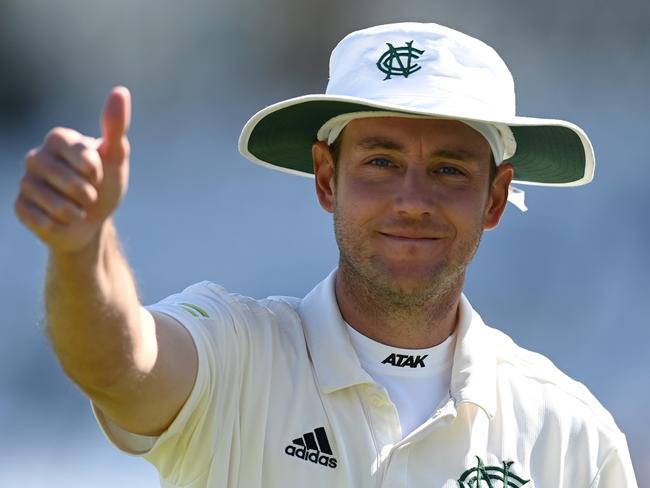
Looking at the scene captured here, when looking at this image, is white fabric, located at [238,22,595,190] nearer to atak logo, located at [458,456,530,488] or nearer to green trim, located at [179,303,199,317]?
green trim, located at [179,303,199,317]

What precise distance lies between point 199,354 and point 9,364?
9.67ft

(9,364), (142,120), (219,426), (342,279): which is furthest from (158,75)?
(219,426)

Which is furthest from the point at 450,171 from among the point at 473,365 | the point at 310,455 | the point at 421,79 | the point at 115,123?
the point at 115,123

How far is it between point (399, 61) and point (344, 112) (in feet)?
0.63

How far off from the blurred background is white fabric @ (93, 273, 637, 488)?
8.24 feet

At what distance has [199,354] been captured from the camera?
2822 millimetres

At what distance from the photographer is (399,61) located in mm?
3252

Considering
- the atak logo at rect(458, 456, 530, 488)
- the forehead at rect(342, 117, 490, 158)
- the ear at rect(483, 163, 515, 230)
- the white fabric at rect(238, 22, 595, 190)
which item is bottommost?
the atak logo at rect(458, 456, 530, 488)

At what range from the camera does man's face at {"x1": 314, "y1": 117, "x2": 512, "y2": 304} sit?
3.19 m

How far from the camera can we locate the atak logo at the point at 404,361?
3.23 m

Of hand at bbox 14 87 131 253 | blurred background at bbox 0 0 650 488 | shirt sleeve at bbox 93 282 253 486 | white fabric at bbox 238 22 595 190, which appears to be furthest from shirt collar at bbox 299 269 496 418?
blurred background at bbox 0 0 650 488

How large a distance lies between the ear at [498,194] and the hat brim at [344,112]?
0.11 meters

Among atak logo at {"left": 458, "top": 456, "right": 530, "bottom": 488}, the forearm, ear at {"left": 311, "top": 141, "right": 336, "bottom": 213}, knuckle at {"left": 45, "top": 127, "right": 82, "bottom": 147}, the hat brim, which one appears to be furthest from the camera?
ear at {"left": 311, "top": 141, "right": 336, "bottom": 213}

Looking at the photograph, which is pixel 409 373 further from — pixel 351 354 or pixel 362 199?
pixel 362 199
